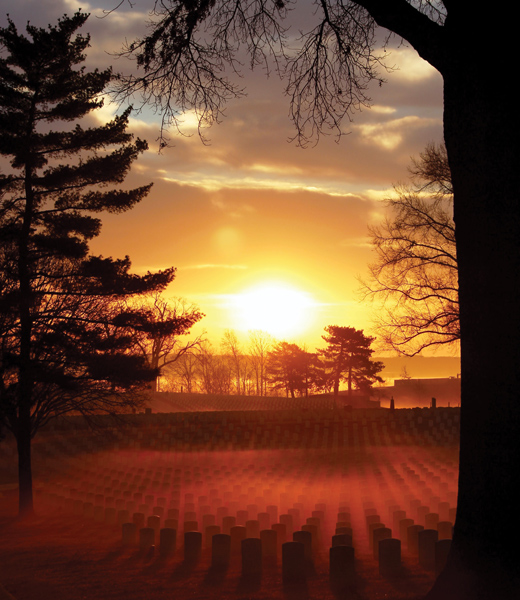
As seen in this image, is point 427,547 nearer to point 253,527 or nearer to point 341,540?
point 341,540

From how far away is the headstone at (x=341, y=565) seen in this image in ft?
21.1

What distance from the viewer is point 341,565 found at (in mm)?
6480

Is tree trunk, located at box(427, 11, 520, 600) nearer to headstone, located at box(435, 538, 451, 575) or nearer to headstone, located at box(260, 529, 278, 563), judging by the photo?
headstone, located at box(435, 538, 451, 575)

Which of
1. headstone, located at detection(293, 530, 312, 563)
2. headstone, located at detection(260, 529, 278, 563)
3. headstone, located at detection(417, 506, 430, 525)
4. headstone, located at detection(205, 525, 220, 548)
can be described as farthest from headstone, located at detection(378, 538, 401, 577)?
headstone, located at detection(417, 506, 430, 525)

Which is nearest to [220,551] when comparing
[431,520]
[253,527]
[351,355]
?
[253,527]

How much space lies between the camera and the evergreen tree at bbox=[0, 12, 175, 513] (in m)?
12.7

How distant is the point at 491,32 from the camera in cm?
473

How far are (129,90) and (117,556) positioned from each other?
6.30 meters

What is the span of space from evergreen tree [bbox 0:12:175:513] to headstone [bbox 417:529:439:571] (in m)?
8.17

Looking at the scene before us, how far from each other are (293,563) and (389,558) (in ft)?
3.58

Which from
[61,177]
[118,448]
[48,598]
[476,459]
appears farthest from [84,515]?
[118,448]

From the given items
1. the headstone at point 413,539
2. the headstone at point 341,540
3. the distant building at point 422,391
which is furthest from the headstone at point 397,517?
the distant building at point 422,391

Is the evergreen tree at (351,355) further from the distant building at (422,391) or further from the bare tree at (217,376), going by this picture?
the bare tree at (217,376)

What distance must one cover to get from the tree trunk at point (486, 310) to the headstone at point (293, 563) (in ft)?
7.24
